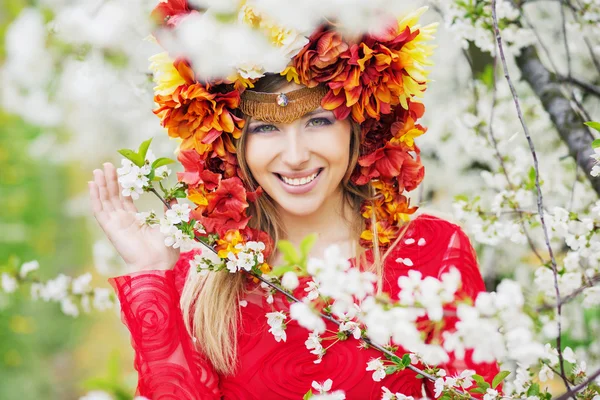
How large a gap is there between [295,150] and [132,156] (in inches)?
17.7

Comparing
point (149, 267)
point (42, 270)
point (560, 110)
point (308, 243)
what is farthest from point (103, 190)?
point (42, 270)

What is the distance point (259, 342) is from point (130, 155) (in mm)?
694

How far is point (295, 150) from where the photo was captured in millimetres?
1839

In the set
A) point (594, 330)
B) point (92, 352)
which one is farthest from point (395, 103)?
point (92, 352)

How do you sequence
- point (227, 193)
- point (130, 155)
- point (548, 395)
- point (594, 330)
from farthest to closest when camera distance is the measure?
point (594, 330) → point (227, 193) → point (130, 155) → point (548, 395)

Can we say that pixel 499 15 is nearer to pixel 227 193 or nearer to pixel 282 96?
pixel 282 96

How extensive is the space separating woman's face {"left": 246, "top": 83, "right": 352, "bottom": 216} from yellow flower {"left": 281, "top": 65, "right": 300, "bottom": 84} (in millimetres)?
26

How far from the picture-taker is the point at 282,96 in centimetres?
183

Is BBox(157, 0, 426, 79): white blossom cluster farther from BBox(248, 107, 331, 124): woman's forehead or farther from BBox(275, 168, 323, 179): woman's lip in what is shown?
BBox(275, 168, 323, 179): woman's lip

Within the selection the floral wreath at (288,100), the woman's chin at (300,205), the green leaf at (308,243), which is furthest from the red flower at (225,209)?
the green leaf at (308,243)

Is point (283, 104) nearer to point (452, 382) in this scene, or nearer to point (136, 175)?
point (136, 175)

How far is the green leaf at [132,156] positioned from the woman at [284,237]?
30 centimetres

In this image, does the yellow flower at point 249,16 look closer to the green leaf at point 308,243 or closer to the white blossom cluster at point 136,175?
the white blossom cluster at point 136,175

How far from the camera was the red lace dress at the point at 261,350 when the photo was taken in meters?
1.85
